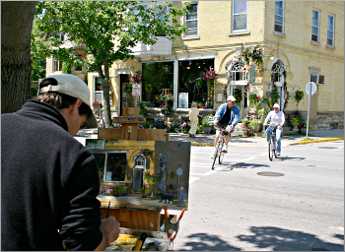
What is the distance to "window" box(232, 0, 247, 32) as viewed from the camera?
23156mm

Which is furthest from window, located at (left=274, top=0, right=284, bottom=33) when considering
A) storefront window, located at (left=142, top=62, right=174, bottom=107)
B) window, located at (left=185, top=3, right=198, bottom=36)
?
storefront window, located at (left=142, top=62, right=174, bottom=107)

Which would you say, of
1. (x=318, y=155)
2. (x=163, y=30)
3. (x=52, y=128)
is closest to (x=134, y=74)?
(x=163, y=30)

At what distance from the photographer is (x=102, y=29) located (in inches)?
770

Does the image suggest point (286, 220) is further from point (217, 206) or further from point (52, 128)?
point (52, 128)

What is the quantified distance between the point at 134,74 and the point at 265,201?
20210 millimetres

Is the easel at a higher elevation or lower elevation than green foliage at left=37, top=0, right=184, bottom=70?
lower

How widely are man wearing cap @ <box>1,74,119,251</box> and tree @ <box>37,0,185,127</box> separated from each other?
55.9ft

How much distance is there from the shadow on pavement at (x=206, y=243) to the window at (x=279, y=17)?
19367 mm

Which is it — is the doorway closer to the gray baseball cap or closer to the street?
the street

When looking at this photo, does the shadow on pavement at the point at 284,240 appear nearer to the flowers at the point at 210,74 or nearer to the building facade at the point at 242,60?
the building facade at the point at 242,60

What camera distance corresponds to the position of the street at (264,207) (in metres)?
5.80

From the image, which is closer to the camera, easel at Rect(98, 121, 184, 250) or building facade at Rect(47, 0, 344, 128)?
easel at Rect(98, 121, 184, 250)

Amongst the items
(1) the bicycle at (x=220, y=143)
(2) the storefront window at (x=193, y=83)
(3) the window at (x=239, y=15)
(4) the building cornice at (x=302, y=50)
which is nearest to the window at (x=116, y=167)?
(1) the bicycle at (x=220, y=143)

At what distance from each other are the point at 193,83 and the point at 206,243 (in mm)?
20009
